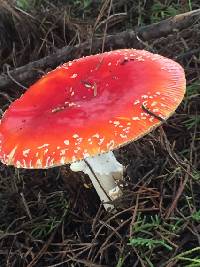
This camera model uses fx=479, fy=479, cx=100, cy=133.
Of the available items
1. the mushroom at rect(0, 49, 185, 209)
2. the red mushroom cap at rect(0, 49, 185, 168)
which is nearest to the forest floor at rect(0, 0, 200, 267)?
the mushroom at rect(0, 49, 185, 209)

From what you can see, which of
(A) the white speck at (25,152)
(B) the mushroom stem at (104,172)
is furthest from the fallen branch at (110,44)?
(A) the white speck at (25,152)

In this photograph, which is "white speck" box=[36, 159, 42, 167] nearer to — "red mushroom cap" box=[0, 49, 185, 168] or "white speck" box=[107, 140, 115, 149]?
"red mushroom cap" box=[0, 49, 185, 168]

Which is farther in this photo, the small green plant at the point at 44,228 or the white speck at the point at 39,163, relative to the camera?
the small green plant at the point at 44,228

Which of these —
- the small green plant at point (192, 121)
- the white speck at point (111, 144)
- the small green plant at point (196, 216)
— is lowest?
the small green plant at point (196, 216)

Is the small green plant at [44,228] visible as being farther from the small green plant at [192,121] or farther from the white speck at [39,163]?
the small green plant at [192,121]

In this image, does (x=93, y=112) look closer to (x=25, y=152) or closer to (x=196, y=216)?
(x=25, y=152)

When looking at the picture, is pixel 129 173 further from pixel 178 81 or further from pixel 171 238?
pixel 178 81

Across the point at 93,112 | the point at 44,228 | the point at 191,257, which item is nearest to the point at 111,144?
the point at 93,112
